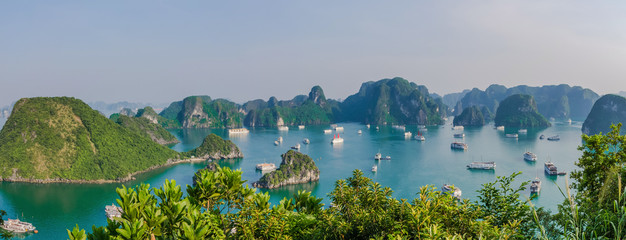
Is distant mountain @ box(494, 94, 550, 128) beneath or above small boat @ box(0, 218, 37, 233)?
above

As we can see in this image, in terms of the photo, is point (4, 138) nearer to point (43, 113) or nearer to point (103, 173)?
point (43, 113)

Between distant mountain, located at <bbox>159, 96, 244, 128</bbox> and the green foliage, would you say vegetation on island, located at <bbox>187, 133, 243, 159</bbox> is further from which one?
distant mountain, located at <bbox>159, 96, 244, 128</bbox>

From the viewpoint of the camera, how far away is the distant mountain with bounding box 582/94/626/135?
133062 millimetres

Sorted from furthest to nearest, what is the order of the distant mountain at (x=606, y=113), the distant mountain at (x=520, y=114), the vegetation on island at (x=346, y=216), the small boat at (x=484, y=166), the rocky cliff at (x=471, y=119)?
the rocky cliff at (x=471, y=119) → the distant mountain at (x=520, y=114) → the distant mountain at (x=606, y=113) → the small boat at (x=484, y=166) → the vegetation on island at (x=346, y=216)

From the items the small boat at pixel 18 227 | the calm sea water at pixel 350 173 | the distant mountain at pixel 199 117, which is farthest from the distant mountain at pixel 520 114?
the small boat at pixel 18 227

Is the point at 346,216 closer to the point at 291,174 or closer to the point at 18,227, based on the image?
the point at 18,227

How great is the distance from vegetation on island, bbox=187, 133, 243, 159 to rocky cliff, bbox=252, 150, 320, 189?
94.4 feet

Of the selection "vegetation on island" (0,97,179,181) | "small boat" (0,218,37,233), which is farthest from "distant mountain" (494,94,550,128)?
"small boat" (0,218,37,233)

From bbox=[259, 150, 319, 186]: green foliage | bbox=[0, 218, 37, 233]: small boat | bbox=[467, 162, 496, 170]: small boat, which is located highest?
bbox=[259, 150, 319, 186]: green foliage

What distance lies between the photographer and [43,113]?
7112 cm

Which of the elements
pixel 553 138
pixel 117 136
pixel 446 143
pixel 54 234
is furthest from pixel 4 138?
pixel 553 138

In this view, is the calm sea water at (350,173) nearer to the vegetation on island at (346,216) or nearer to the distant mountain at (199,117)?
the vegetation on island at (346,216)

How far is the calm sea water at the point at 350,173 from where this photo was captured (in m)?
45.8

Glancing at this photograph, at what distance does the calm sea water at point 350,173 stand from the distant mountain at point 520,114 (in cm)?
5590
